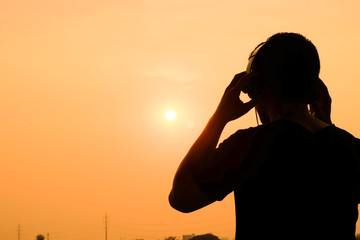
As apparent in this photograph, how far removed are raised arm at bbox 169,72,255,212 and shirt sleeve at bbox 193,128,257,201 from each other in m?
0.03

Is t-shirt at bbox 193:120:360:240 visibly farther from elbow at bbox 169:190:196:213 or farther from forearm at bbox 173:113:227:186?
elbow at bbox 169:190:196:213

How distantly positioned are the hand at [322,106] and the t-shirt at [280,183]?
1.49ft

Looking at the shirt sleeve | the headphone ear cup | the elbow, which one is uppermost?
the headphone ear cup

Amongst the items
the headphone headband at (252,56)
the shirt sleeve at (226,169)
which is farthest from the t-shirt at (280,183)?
the headphone headband at (252,56)

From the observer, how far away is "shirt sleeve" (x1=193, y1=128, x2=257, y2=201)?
340 cm

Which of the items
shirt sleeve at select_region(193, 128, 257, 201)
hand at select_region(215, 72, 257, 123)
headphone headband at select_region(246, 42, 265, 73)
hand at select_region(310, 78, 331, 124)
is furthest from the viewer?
hand at select_region(310, 78, 331, 124)

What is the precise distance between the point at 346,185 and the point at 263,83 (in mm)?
689

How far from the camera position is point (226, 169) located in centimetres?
341

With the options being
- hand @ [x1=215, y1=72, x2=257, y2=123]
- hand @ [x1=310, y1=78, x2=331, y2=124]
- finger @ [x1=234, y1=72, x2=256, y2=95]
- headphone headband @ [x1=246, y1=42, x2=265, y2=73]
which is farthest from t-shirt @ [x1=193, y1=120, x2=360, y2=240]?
hand @ [x1=310, y1=78, x2=331, y2=124]

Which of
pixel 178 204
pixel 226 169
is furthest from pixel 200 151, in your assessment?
pixel 178 204

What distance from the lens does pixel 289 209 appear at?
11.2 feet

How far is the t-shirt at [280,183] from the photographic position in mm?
3416

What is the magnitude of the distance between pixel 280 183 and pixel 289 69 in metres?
0.60

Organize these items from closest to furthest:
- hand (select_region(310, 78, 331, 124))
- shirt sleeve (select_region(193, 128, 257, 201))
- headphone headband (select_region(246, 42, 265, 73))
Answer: shirt sleeve (select_region(193, 128, 257, 201)) < headphone headband (select_region(246, 42, 265, 73)) < hand (select_region(310, 78, 331, 124))
